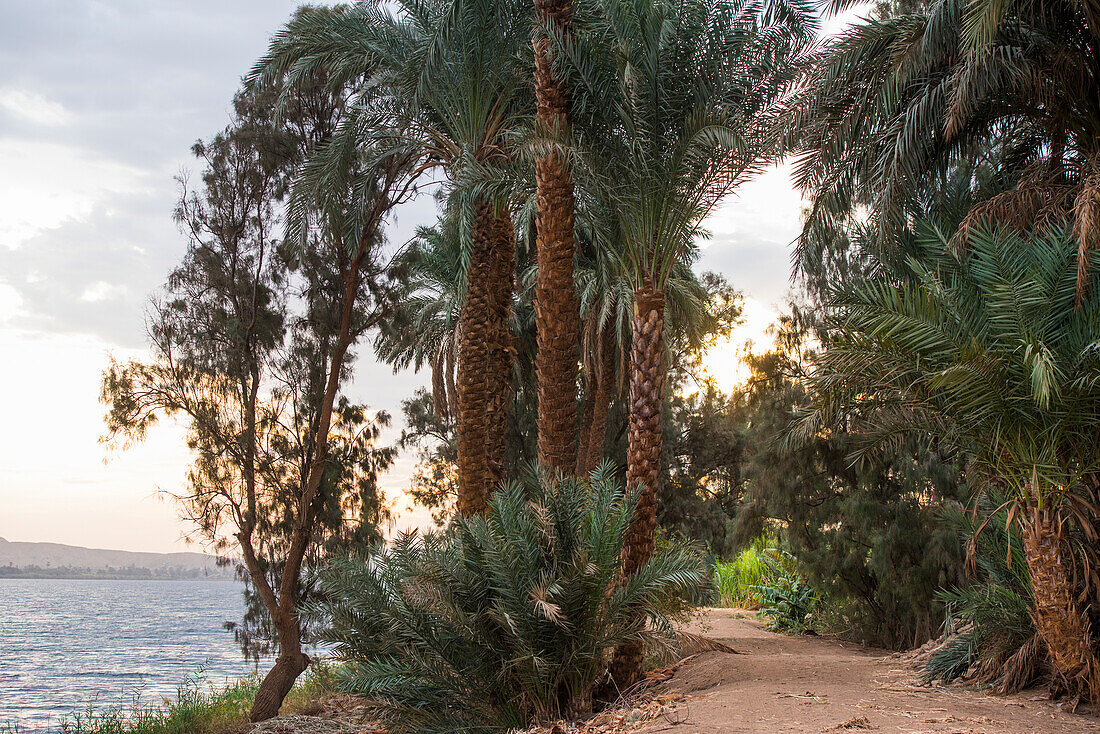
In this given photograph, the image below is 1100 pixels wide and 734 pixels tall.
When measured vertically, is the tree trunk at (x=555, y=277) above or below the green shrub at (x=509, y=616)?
above

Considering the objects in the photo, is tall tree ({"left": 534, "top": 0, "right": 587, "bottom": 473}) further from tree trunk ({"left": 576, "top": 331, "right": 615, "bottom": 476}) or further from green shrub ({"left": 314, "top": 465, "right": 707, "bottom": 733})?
tree trunk ({"left": 576, "top": 331, "right": 615, "bottom": 476})

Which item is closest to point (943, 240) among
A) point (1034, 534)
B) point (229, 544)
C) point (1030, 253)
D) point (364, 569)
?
point (1030, 253)

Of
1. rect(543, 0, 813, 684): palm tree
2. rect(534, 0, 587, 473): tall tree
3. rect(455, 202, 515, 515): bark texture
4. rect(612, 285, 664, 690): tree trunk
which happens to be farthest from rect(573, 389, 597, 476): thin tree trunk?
rect(543, 0, 813, 684): palm tree

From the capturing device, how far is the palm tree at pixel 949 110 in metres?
9.08

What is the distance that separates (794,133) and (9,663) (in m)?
44.7

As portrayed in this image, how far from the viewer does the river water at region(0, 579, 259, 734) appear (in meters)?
25.0

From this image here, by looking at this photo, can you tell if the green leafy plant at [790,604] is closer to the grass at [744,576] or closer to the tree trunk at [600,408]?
the grass at [744,576]

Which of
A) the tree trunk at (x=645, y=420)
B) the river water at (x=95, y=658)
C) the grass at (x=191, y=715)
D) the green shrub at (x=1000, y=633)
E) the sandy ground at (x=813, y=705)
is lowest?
the river water at (x=95, y=658)

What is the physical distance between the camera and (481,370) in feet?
38.3

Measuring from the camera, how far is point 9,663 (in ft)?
129

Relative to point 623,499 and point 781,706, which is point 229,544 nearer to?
point 623,499

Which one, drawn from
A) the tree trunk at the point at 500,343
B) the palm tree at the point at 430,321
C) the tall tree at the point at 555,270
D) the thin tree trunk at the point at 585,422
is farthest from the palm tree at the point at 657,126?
the thin tree trunk at the point at 585,422

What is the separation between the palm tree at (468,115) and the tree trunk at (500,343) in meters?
0.02

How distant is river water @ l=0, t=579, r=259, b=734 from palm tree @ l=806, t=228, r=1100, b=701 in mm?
14224
